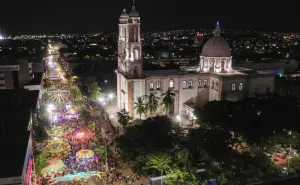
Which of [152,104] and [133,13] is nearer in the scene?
[152,104]

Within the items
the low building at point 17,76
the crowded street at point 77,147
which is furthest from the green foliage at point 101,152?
the low building at point 17,76

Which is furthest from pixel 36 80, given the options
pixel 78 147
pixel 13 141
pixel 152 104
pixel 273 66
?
pixel 273 66

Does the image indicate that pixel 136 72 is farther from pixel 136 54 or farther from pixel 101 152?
pixel 101 152

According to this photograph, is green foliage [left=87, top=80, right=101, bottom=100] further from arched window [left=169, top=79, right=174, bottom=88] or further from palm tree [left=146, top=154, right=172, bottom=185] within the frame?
palm tree [left=146, top=154, right=172, bottom=185]

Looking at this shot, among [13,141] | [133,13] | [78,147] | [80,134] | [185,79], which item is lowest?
[78,147]

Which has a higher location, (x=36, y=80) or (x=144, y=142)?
(x=36, y=80)

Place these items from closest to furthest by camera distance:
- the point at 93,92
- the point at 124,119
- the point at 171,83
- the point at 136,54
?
the point at 124,119
the point at 136,54
the point at 171,83
the point at 93,92

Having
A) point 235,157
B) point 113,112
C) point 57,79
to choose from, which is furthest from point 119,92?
point 57,79

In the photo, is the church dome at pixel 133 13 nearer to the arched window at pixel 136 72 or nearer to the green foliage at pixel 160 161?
the arched window at pixel 136 72

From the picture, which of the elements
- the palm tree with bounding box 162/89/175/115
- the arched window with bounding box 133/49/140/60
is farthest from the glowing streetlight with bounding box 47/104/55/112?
the palm tree with bounding box 162/89/175/115

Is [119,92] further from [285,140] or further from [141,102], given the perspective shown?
[285,140]
